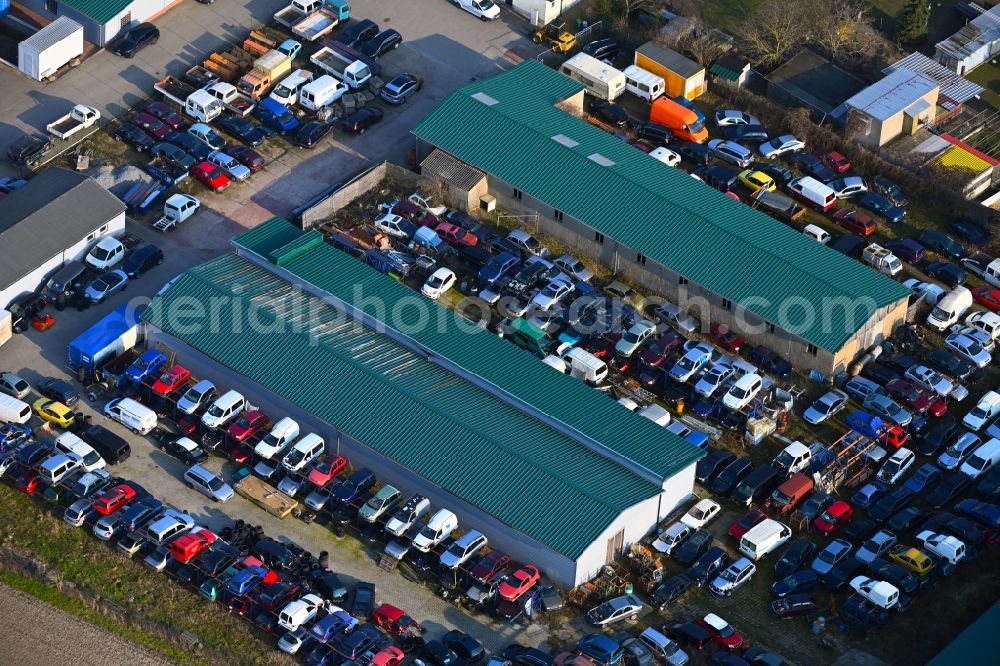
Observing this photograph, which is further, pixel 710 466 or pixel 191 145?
pixel 191 145

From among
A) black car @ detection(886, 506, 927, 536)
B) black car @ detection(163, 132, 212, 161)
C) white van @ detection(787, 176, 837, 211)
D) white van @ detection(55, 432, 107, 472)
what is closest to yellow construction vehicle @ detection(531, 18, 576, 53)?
white van @ detection(787, 176, 837, 211)

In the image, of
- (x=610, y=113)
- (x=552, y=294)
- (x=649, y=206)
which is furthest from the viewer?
(x=610, y=113)

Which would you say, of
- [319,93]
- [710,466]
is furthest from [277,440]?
[319,93]

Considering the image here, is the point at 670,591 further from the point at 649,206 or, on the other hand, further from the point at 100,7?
the point at 100,7

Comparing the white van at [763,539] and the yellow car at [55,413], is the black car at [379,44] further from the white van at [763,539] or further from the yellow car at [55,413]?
the white van at [763,539]

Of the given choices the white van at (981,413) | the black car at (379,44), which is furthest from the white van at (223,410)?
the white van at (981,413)

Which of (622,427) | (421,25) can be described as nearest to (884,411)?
(622,427)
